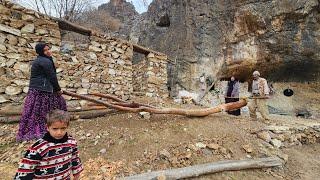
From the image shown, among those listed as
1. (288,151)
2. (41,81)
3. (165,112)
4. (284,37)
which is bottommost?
(288,151)

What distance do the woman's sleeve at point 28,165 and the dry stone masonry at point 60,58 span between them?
3.25m

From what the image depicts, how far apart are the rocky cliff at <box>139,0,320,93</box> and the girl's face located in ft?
29.2

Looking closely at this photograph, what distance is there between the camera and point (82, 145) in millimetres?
4035

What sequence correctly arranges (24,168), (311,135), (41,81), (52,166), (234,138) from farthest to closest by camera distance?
(311,135)
(234,138)
(41,81)
(52,166)
(24,168)

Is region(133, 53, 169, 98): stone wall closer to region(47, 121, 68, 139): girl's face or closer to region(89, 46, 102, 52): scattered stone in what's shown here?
region(89, 46, 102, 52): scattered stone

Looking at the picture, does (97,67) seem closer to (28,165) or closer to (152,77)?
(152,77)

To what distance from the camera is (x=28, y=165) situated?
1.95m

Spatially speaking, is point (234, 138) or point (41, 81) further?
point (234, 138)

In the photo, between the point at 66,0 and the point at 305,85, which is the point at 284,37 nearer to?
the point at 305,85

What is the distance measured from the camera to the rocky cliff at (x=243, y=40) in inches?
386

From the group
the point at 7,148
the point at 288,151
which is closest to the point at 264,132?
the point at 288,151

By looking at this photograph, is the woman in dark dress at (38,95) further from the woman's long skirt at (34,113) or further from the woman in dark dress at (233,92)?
the woman in dark dress at (233,92)

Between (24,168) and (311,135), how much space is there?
577 centimetres

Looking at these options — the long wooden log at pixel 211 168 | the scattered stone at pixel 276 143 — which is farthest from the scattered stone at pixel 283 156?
the scattered stone at pixel 276 143
